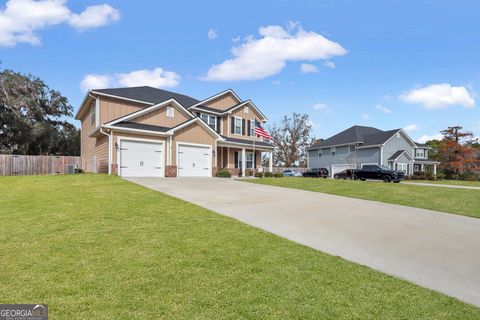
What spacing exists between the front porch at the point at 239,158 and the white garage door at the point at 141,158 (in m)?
6.32

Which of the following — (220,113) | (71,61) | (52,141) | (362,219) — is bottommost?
(362,219)

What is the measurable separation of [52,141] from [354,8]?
3274 centimetres

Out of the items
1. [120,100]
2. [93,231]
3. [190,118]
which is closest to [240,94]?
[190,118]

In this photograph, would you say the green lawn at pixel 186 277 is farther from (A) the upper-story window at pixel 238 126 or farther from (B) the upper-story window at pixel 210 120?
(A) the upper-story window at pixel 238 126

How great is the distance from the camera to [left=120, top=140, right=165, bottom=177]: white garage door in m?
17.1

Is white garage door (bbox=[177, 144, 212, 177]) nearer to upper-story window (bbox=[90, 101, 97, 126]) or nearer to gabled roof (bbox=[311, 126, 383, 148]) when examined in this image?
upper-story window (bbox=[90, 101, 97, 126])

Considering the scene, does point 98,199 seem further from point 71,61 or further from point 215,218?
point 71,61

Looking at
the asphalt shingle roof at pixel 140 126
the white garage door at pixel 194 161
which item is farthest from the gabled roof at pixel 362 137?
the asphalt shingle roof at pixel 140 126

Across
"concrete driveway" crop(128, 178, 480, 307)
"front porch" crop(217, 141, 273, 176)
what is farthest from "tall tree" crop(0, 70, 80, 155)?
"concrete driveway" crop(128, 178, 480, 307)

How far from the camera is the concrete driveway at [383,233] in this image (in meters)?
4.12

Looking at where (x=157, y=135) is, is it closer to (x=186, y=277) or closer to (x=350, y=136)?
(x=186, y=277)

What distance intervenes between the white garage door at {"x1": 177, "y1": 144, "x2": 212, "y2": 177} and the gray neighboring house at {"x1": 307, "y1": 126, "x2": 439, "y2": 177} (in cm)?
2401

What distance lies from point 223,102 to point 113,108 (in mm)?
10132

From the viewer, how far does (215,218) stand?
6.84m
